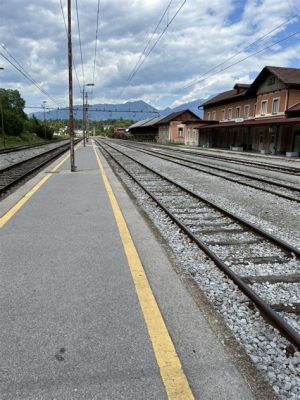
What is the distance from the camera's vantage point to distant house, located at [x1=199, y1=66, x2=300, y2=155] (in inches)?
1380

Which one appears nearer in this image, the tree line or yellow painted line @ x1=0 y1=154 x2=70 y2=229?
yellow painted line @ x1=0 y1=154 x2=70 y2=229

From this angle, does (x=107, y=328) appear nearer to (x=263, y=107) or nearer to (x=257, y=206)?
(x=257, y=206)

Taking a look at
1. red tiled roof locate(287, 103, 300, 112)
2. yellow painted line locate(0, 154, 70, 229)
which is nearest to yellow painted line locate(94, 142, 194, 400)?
yellow painted line locate(0, 154, 70, 229)

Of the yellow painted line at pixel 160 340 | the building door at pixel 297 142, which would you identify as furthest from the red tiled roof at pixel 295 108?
the yellow painted line at pixel 160 340

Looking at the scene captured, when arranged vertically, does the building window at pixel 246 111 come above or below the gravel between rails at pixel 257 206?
above

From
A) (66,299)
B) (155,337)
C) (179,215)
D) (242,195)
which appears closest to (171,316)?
(155,337)

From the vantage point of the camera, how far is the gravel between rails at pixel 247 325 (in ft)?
8.61

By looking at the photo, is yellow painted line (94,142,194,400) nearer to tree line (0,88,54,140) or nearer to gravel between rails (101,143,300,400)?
gravel between rails (101,143,300,400)

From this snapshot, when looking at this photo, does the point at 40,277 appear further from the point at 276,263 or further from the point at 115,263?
the point at 276,263

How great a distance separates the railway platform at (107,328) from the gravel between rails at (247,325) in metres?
0.12

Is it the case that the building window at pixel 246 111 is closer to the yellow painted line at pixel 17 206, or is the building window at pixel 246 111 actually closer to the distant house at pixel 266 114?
the distant house at pixel 266 114

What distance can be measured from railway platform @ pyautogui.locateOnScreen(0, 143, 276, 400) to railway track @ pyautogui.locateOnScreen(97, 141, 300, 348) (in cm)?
57

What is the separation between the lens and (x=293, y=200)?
10.1 m

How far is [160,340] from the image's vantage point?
3.04 meters
